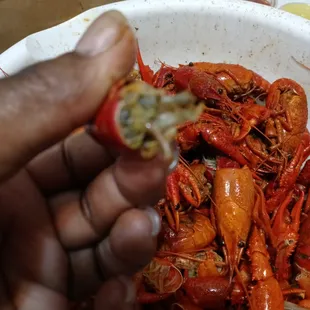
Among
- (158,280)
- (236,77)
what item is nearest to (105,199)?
(158,280)

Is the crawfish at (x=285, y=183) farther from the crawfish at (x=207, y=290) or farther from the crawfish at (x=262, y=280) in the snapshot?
the crawfish at (x=207, y=290)

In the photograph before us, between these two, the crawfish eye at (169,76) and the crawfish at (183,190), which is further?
the crawfish eye at (169,76)

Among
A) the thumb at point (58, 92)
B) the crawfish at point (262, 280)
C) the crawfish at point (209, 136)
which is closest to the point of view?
the thumb at point (58, 92)

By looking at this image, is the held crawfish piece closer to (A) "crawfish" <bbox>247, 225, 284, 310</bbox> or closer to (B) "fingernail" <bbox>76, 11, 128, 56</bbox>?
(B) "fingernail" <bbox>76, 11, 128, 56</bbox>

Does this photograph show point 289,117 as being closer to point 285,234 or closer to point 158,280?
point 285,234

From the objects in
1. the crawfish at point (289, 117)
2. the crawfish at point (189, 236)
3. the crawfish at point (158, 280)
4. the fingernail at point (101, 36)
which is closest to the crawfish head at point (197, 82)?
the crawfish at point (289, 117)

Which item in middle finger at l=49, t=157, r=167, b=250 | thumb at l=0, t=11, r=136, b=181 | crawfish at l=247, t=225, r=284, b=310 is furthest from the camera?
crawfish at l=247, t=225, r=284, b=310

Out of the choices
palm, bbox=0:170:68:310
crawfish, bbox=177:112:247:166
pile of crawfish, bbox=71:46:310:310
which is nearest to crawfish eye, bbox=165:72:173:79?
pile of crawfish, bbox=71:46:310:310

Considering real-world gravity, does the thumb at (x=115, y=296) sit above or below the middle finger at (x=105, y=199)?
below
